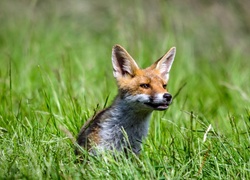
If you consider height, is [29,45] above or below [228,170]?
above

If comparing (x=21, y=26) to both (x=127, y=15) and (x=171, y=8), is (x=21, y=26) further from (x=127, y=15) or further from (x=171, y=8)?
(x=171, y=8)

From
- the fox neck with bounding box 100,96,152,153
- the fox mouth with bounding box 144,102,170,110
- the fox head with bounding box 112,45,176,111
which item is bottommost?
the fox neck with bounding box 100,96,152,153

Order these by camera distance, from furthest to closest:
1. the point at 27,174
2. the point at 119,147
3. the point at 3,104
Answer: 1. the point at 3,104
2. the point at 119,147
3. the point at 27,174

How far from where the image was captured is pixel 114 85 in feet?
27.9

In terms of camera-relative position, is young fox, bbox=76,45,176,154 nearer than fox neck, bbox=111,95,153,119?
Yes

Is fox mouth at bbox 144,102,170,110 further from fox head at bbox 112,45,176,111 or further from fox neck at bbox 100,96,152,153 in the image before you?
fox neck at bbox 100,96,152,153

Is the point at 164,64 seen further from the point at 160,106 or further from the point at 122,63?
the point at 160,106

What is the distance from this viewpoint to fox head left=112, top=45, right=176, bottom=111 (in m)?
6.01

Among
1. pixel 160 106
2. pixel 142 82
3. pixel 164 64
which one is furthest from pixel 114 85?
pixel 160 106

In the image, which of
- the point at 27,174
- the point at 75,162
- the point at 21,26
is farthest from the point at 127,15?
the point at 27,174

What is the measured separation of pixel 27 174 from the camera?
15.5 ft

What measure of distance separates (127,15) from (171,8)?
81 cm

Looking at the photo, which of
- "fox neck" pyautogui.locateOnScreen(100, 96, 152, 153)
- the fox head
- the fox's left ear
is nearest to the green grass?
"fox neck" pyautogui.locateOnScreen(100, 96, 152, 153)

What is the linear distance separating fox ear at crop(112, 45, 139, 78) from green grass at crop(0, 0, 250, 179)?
492 millimetres
